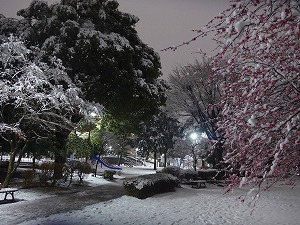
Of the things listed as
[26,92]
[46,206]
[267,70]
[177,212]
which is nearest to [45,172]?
[46,206]

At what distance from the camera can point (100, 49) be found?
13.9m

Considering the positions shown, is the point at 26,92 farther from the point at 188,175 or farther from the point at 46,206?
the point at 188,175

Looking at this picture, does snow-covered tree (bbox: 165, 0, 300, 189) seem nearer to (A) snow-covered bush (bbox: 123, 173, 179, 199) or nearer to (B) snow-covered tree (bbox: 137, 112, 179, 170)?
(A) snow-covered bush (bbox: 123, 173, 179, 199)

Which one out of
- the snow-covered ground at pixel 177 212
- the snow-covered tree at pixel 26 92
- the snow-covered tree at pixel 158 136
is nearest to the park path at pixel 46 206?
the snow-covered ground at pixel 177 212

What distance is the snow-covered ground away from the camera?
7996mm

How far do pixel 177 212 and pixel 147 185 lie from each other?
9.10ft

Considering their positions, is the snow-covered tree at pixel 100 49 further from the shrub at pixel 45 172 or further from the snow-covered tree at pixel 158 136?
the snow-covered tree at pixel 158 136

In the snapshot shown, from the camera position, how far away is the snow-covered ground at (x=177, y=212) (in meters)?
8.00

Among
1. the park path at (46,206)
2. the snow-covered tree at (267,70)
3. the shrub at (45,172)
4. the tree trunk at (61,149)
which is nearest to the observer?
the snow-covered tree at (267,70)

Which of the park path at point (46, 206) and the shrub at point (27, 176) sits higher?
the shrub at point (27, 176)

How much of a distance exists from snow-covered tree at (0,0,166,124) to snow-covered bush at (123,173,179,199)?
16.9ft

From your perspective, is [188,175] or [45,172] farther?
[188,175]

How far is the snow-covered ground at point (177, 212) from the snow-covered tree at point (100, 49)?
6.70m

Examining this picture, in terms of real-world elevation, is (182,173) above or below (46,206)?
above
